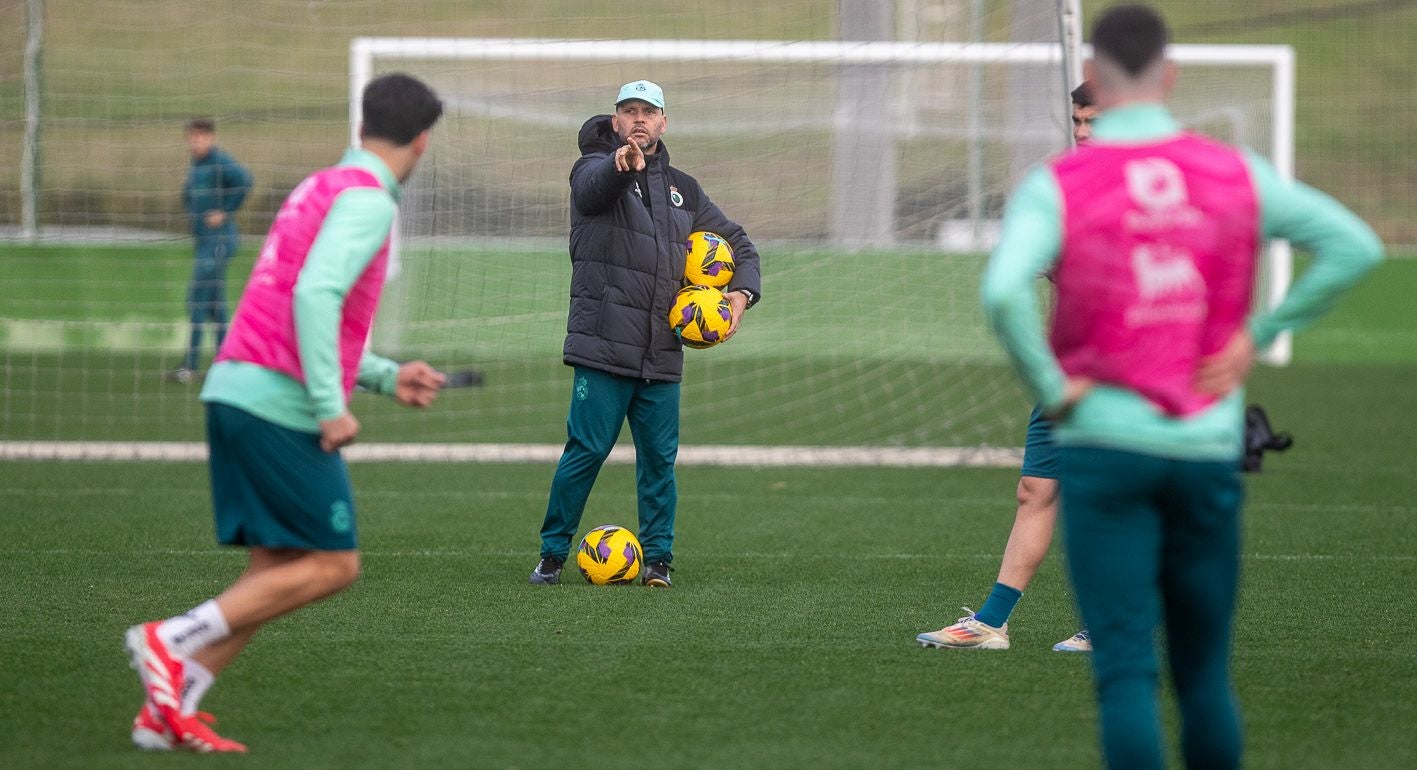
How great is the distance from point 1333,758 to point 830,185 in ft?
28.6

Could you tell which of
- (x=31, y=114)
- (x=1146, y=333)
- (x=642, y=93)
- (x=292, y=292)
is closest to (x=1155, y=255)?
(x=1146, y=333)

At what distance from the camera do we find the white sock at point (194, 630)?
165 inches

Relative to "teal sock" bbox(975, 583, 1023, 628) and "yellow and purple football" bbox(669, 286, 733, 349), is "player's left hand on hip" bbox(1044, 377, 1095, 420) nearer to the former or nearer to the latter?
"teal sock" bbox(975, 583, 1023, 628)

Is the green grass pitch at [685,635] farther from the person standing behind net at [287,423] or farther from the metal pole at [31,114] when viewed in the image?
the metal pole at [31,114]

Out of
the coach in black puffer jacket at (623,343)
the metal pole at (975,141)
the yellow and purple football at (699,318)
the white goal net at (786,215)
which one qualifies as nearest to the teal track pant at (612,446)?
the coach in black puffer jacket at (623,343)

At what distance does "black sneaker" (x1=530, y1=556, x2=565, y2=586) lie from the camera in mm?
6922

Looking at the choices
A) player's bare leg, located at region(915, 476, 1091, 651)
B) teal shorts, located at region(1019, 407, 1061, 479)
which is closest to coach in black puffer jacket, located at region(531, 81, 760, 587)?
player's bare leg, located at region(915, 476, 1091, 651)

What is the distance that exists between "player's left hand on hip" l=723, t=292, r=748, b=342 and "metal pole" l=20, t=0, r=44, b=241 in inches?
204

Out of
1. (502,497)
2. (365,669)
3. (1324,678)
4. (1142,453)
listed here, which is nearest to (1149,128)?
(1142,453)

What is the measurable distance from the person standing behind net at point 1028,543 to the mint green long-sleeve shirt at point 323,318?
233 centimetres

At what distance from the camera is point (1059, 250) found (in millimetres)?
3277

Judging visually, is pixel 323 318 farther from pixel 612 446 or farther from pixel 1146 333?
pixel 612 446

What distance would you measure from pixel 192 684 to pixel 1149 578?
2.46 meters

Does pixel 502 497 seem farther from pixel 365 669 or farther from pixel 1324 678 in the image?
pixel 1324 678
